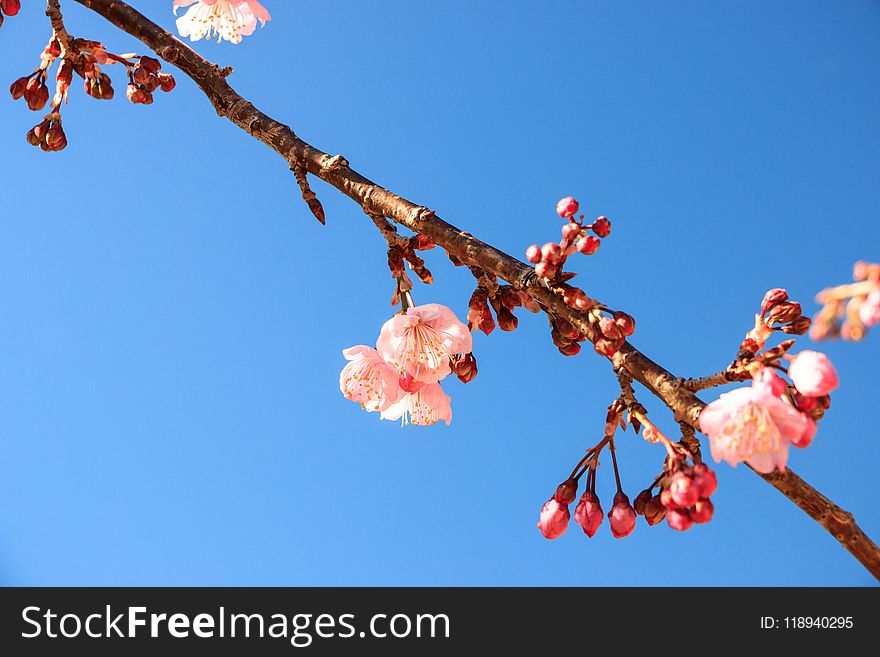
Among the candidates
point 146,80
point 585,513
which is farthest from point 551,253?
point 146,80

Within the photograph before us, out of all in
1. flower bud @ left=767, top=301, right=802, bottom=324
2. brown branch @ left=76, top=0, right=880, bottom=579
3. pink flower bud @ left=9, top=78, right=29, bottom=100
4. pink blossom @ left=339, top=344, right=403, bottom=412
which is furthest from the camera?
pink flower bud @ left=9, top=78, right=29, bottom=100

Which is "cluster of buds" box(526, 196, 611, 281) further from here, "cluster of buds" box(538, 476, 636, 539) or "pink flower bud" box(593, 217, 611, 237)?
"cluster of buds" box(538, 476, 636, 539)

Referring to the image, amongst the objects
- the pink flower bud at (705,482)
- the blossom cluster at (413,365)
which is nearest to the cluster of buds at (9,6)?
the blossom cluster at (413,365)

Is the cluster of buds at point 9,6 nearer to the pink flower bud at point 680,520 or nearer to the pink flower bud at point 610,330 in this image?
the pink flower bud at point 610,330

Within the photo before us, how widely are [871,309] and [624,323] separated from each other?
0.67 ft

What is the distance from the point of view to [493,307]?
71cm

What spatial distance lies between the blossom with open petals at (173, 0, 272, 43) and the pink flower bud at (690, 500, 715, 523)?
Answer: 92 cm

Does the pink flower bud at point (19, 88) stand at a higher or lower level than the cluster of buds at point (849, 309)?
higher

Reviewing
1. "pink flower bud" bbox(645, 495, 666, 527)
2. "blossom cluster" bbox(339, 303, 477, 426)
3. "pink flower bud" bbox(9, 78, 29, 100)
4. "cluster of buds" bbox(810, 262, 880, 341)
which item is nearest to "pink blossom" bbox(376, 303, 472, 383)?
"blossom cluster" bbox(339, 303, 477, 426)

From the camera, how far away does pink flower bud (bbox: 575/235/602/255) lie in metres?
0.61

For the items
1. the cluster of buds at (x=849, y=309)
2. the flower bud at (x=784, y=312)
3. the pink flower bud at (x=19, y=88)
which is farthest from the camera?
the pink flower bud at (x=19, y=88)

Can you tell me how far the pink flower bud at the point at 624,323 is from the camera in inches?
22.2

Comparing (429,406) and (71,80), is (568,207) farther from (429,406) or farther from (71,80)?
(71,80)

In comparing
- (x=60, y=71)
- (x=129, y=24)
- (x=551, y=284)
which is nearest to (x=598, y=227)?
(x=551, y=284)
